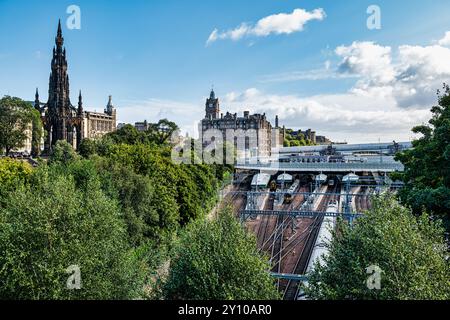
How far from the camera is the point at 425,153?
2002 cm

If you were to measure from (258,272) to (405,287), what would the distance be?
4.78 metres

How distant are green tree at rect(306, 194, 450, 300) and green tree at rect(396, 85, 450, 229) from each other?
2464mm

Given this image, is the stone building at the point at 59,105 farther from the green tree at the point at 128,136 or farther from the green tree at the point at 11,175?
the green tree at the point at 11,175

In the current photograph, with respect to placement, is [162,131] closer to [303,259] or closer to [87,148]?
[87,148]

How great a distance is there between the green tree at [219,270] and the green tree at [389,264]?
1.84m

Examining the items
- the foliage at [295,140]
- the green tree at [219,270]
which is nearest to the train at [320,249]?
the green tree at [219,270]

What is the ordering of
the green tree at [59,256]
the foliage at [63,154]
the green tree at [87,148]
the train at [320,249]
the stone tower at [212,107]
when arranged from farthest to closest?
the stone tower at [212,107] < the green tree at [87,148] < the foliage at [63,154] < the train at [320,249] < the green tree at [59,256]

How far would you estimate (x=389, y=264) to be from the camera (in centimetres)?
1212

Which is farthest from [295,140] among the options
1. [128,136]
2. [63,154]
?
[63,154]

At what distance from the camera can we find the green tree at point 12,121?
183 ft

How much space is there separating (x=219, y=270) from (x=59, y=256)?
5.94m

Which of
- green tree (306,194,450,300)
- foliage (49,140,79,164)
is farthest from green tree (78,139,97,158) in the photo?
green tree (306,194,450,300)

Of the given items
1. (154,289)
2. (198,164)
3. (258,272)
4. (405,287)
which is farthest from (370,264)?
(198,164)

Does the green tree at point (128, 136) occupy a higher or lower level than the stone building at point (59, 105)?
lower
